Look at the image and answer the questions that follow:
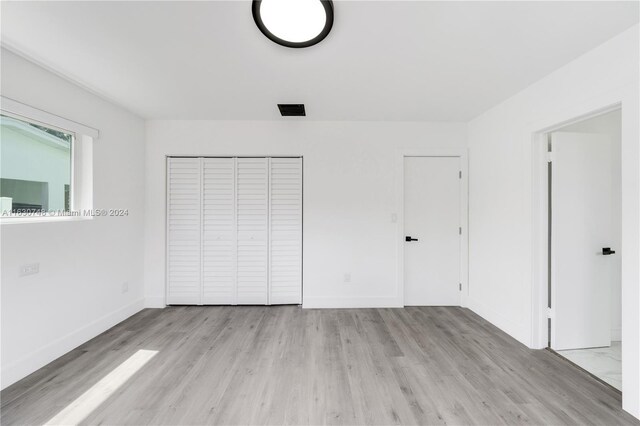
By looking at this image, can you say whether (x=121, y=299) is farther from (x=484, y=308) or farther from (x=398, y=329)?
(x=484, y=308)

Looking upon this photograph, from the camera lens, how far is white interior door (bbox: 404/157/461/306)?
3543 millimetres

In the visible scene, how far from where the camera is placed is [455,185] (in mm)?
3541

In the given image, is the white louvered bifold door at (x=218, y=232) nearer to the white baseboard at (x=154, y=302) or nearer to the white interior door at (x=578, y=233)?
the white baseboard at (x=154, y=302)

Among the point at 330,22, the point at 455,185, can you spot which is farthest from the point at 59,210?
the point at 455,185

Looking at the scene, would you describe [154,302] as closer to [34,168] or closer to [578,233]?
[34,168]

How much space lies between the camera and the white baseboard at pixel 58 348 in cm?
194

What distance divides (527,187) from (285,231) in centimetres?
273

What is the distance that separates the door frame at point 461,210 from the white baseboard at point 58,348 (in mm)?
3423

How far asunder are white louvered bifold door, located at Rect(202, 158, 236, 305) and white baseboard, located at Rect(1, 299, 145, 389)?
0.96 meters

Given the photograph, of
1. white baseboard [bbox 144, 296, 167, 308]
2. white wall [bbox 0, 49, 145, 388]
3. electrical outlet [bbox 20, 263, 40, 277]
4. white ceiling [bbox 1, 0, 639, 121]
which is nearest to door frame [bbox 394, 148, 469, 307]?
white ceiling [bbox 1, 0, 639, 121]

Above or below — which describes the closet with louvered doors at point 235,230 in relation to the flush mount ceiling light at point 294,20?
below

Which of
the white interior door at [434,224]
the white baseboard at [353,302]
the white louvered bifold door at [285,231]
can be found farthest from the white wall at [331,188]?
the white interior door at [434,224]

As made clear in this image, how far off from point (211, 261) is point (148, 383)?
5.56 feet

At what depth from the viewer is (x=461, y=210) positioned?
3520 millimetres
